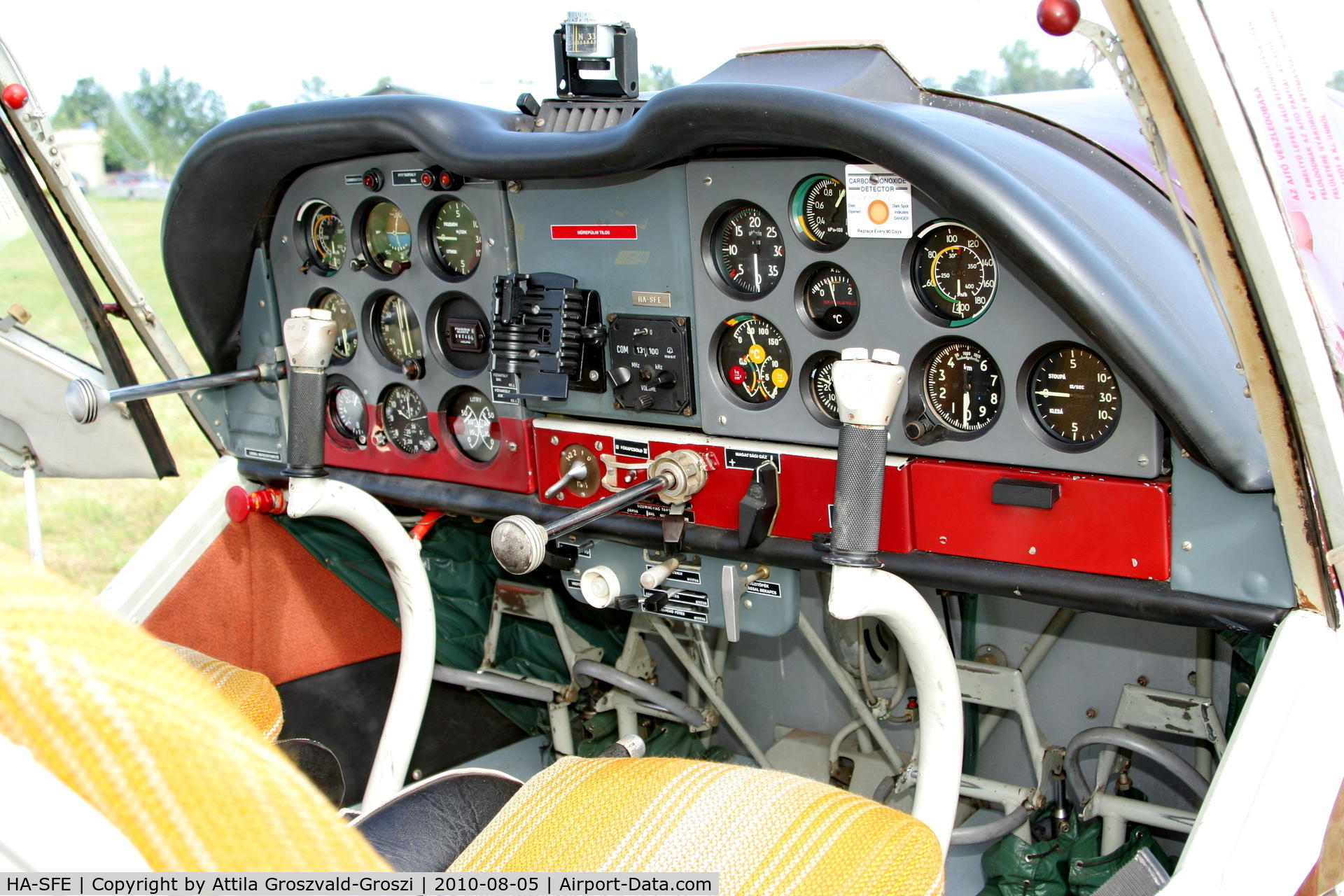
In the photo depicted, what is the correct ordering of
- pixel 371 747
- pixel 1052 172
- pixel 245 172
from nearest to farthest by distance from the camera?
pixel 1052 172 → pixel 245 172 → pixel 371 747

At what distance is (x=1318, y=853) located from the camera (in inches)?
56.9

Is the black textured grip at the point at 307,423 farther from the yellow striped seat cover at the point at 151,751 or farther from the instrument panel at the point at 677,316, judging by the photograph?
the yellow striped seat cover at the point at 151,751

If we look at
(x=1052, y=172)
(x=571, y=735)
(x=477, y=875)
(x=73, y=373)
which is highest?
(x=1052, y=172)

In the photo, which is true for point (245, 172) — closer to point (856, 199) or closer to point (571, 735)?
point (856, 199)

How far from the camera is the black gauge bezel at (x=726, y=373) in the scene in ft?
6.64

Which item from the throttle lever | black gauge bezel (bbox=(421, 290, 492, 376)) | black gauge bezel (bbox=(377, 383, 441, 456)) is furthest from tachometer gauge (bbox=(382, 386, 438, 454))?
the throttle lever

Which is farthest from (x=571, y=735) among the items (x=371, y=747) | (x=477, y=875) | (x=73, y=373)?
(x=477, y=875)

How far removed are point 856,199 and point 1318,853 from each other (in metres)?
1.14

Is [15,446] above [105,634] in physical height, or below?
below

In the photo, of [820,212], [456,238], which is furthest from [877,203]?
[456,238]

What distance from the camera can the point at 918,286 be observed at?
1856 mm

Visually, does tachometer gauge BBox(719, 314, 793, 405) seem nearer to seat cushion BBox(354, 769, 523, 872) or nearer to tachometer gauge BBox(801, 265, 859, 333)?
tachometer gauge BBox(801, 265, 859, 333)

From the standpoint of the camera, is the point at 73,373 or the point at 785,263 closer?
the point at 785,263

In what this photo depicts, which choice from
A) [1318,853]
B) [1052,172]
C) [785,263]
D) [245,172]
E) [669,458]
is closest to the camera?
[1318,853]
